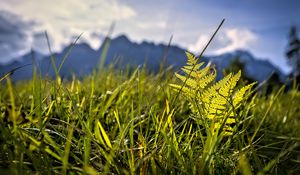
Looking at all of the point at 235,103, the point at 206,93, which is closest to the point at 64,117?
the point at 206,93

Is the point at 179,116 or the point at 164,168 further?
the point at 179,116

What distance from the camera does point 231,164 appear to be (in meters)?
1.20

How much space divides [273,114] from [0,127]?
2.25 meters

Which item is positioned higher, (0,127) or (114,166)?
(0,127)

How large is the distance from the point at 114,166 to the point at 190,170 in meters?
0.26

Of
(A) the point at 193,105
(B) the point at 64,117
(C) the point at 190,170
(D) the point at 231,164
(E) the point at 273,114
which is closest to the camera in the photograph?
(C) the point at 190,170

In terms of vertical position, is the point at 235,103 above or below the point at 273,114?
above

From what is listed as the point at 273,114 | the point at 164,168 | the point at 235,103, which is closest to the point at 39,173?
the point at 164,168

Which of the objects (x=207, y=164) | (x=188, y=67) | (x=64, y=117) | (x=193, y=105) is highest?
(x=188, y=67)

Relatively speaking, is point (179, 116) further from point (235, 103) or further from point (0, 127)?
point (0, 127)

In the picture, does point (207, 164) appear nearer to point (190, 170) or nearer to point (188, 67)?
point (190, 170)

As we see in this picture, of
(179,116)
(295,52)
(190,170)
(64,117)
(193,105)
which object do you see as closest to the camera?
(190,170)

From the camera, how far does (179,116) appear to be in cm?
223

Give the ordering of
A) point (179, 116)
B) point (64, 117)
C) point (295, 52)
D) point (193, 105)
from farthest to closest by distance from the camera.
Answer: point (295, 52)
point (179, 116)
point (64, 117)
point (193, 105)
